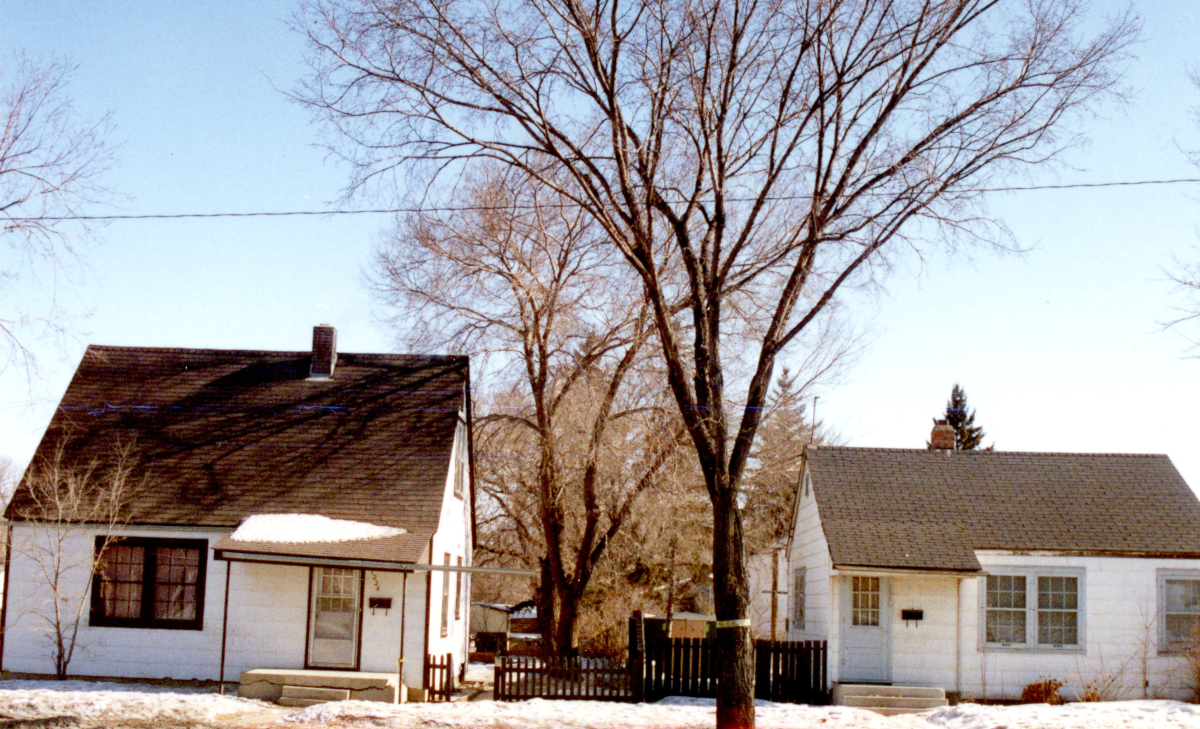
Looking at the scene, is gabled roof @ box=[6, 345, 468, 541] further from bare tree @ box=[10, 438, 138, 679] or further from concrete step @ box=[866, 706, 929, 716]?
concrete step @ box=[866, 706, 929, 716]

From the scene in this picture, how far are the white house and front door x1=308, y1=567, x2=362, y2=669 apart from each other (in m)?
8.36

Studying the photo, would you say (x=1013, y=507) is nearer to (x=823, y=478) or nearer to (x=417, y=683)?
(x=823, y=478)

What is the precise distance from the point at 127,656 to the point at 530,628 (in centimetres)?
2982

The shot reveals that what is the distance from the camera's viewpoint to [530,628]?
156 ft

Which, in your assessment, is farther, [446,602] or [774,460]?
[774,460]

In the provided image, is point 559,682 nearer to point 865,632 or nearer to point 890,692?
point 865,632

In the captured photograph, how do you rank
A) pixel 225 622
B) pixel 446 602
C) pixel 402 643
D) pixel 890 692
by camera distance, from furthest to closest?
pixel 446 602 → pixel 890 692 → pixel 402 643 → pixel 225 622

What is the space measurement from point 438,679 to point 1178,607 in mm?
13208

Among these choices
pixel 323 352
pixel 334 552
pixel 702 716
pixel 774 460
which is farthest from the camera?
pixel 774 460

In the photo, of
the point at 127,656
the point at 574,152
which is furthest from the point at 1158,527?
the point at 127,656

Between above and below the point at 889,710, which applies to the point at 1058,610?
above

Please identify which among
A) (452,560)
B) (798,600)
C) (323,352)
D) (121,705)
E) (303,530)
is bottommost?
(121,705)

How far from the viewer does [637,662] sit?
61.7ft

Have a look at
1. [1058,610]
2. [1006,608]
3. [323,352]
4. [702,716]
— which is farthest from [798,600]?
[323,352]
